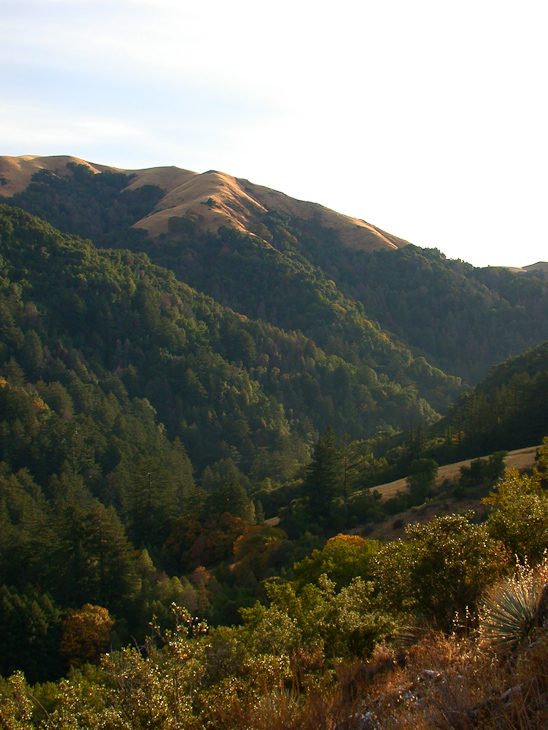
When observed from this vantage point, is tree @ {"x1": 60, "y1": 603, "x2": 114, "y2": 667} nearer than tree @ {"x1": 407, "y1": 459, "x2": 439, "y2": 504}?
Yes

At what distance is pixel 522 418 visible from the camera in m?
60.2

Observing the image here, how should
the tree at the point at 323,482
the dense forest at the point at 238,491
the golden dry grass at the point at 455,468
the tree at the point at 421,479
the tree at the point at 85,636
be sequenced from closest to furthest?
the dense forest at the point at 238,491, the tree at the point at 85,636, the golden dry grass at the point at 455,468, the tree at the point at 421,479, the tree at the point at 323,482

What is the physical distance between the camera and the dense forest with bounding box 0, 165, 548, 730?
1207cm

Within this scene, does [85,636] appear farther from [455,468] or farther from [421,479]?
[455,468]

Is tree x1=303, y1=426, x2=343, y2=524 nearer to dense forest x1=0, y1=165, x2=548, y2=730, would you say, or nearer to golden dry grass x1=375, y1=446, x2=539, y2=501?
dense forest x1=0, y1=165, x2=548, y2=730

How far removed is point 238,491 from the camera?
5888 centimetres

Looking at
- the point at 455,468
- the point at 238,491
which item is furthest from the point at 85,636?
the point at 455,468

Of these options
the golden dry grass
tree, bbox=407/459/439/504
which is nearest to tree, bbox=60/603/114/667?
the golden dry grass

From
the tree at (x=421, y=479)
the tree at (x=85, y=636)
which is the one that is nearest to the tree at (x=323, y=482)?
the tree at (x=421, y=479)

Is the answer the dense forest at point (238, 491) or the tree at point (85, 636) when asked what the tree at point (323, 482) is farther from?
the tree at point (85, 636)

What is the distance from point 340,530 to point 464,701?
4268 centimetres

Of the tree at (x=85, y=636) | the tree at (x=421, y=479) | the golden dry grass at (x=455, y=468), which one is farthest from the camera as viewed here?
the tree at (x=421, y=479)

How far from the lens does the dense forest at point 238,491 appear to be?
475 inches

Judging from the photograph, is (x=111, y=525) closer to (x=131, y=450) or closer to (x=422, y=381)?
(x=131, y=450)
